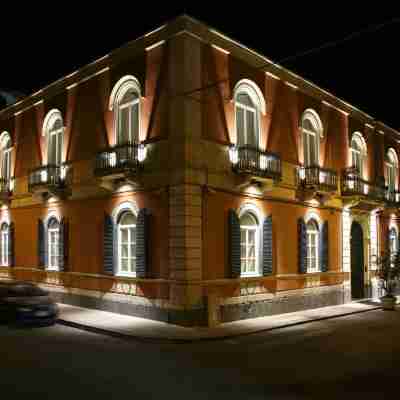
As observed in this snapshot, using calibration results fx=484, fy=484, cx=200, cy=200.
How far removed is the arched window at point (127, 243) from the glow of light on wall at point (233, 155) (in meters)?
3.83

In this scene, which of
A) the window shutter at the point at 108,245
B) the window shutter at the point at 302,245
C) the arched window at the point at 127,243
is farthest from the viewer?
the window shutter at the point at 302,245

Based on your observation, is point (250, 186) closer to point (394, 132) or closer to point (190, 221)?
point (190, 221)

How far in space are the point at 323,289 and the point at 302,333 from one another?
20.3 feet

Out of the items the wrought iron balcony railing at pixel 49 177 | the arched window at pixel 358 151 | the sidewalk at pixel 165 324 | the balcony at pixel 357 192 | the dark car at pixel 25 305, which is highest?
the arched window at pixel 358 151

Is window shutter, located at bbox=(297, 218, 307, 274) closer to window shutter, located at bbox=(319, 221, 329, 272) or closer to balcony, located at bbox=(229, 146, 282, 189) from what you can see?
window shutter, located at bbox=(319, 221, 329, 272)

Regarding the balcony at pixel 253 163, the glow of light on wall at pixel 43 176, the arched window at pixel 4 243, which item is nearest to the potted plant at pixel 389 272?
the balcony at pixel 253 163

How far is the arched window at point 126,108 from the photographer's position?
1675 centimetres

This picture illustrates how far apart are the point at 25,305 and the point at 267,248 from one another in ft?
26.8

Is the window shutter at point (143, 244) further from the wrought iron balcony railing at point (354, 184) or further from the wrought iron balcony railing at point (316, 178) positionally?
the wrought iron balcony railing at point (354, 184)

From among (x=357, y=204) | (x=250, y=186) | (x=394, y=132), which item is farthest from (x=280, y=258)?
(x=394, y=132)

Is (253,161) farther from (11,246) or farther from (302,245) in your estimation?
(11,246)

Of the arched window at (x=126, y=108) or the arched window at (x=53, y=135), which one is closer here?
the arched window at (x=126, y=108)

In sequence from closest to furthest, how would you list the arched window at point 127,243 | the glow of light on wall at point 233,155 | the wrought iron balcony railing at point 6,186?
1. the glow of light on wall at point 233,155
2. the arched window at point 127,243
3. the wrought iron balcony railing at point 6,186

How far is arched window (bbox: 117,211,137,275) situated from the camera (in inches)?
651
